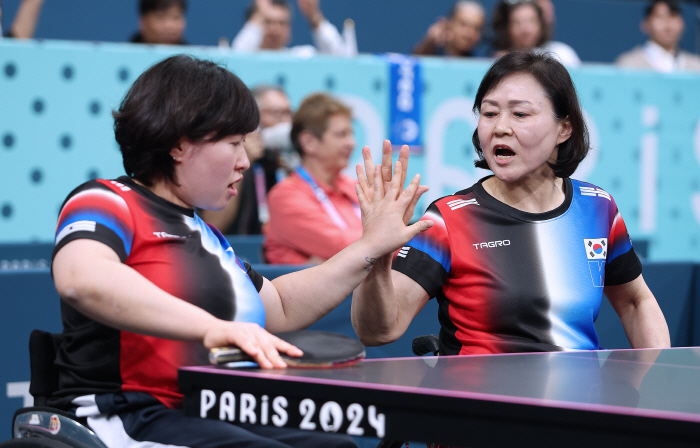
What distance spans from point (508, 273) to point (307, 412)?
879 millimetres

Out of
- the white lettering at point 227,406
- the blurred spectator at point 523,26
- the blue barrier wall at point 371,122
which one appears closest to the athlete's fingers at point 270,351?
the white lettering at point 227,406

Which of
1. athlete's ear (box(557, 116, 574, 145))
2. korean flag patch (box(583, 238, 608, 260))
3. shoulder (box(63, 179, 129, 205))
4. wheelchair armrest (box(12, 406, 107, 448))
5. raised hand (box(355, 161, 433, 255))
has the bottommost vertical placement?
wheelchair armrest (box(12, 406, 107, 448))

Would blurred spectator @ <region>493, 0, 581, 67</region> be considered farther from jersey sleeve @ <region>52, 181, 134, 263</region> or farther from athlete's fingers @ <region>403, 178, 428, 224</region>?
jersey sleeve @ <region>52, 181, 134, 263</region>

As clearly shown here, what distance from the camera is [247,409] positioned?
1142 millimetres

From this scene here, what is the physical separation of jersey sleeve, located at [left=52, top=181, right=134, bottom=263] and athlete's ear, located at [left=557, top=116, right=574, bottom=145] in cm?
113

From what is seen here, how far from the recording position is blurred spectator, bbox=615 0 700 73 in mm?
6203

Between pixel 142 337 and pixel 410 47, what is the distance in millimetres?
6001

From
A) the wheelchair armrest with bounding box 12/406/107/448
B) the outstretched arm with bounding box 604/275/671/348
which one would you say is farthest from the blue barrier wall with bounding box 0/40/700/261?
the wheelchair armrest with bounding box 12/406/107/448

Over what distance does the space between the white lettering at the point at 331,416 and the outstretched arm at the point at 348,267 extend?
0.62m

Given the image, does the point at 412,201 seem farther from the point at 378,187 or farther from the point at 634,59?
the point at 634,59

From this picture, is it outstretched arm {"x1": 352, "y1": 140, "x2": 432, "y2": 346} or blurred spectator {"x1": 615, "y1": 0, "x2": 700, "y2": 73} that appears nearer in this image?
outstretched arm {"x1": 352, "y1": 140, "x2": 432, "y2": 346}

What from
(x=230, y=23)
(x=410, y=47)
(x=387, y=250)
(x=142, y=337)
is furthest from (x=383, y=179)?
(x=410, y=47)

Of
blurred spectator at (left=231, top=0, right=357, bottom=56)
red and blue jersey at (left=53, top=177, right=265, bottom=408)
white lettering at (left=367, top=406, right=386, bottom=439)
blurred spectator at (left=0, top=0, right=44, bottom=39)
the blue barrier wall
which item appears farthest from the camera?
blurred spectator at (left=231, top=0, right=357, bottom=56)

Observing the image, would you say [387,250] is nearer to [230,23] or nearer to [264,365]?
[264,365]
